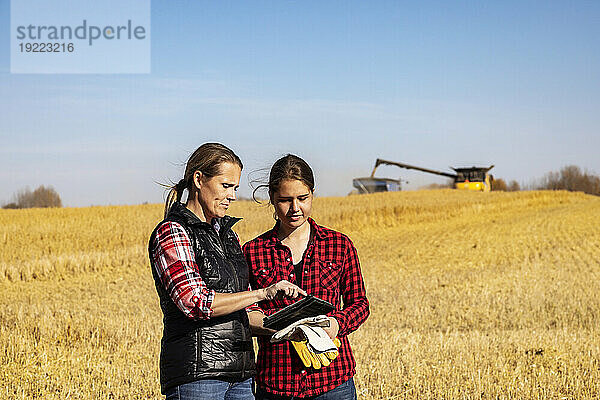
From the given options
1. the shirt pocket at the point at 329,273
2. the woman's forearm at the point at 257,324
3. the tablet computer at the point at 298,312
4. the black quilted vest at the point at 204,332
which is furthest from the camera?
the shirt pocket at the point at 329,273

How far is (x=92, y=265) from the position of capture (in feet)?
75.1

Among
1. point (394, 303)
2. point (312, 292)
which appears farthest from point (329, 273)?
point (394, 303)

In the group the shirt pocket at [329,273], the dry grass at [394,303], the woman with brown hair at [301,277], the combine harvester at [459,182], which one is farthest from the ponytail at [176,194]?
the combine harvester at [459,182]

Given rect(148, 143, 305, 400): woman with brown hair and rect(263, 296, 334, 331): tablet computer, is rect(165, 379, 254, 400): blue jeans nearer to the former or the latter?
rect(148, 143, 305, 400): woman with brown hair

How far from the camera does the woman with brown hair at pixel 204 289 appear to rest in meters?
2.96

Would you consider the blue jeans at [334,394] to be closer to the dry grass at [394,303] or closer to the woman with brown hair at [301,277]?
the woman with brown hair at [301,277]

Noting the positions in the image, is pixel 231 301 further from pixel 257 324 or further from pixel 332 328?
pixel 332 328

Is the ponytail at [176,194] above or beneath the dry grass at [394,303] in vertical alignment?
above

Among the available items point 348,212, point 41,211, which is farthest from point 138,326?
point 348,212

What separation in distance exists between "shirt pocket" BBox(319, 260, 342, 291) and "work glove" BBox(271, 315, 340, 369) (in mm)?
272

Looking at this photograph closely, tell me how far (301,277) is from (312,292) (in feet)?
0.33

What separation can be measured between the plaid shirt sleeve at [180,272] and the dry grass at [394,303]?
7.78 ft

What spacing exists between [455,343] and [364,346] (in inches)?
57.1

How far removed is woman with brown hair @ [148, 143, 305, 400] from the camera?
2961 mm
